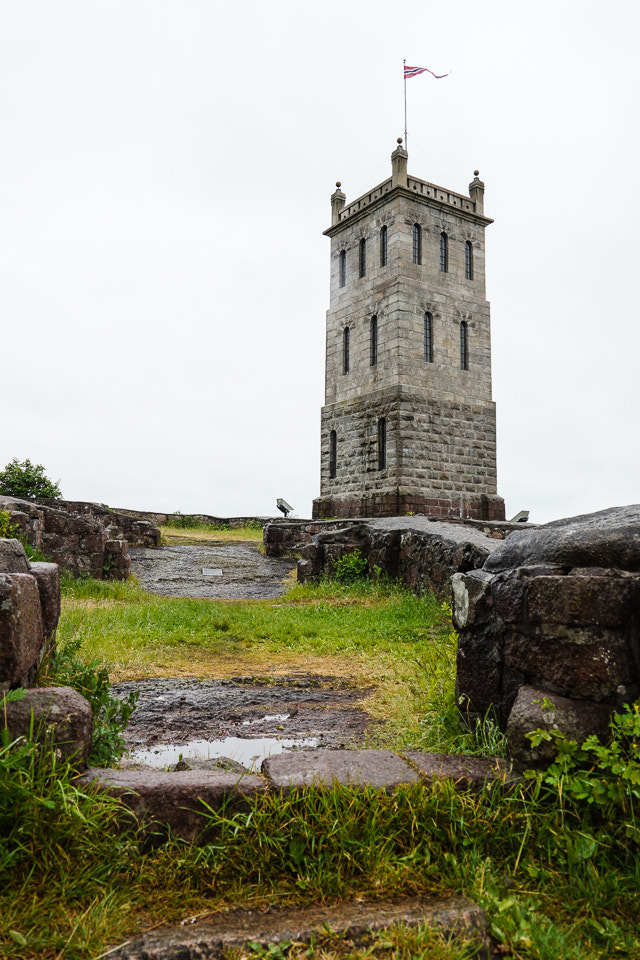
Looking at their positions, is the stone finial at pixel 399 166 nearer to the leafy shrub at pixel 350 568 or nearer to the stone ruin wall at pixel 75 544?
the leafy shrub at pixel 350 568

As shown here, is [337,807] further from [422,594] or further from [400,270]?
[400,270]

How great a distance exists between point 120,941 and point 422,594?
6978mm

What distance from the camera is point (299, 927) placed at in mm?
2117

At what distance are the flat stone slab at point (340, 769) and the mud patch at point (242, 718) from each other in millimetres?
343

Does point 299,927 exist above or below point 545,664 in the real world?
below

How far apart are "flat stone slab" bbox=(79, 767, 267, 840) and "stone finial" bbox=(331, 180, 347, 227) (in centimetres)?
2188

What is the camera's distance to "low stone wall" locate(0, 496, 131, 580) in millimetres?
10680

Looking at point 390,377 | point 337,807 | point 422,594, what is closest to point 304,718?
point 337,807

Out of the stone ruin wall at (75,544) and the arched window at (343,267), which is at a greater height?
the arched window at (343,267)

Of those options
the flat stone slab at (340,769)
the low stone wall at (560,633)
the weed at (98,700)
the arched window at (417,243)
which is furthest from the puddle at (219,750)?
the arched window at (417,243)

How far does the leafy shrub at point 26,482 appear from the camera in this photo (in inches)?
692

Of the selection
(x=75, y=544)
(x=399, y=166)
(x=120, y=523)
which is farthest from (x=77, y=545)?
(x=399, y=166)

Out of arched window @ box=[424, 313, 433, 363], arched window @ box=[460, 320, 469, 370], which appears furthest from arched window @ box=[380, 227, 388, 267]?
arched window @ box=[460, 320, 469, 370]

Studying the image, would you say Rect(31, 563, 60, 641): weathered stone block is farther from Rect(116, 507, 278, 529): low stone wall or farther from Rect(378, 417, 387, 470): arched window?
Rect(116, 507, 278, 529): low stone wall
